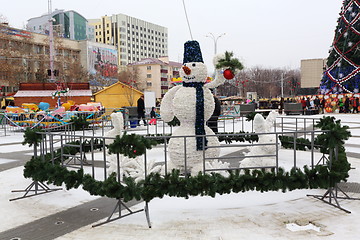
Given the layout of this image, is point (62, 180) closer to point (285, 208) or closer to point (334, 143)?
point (285, 208)

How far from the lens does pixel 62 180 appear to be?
19.0 ft

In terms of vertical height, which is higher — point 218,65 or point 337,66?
point 337,66

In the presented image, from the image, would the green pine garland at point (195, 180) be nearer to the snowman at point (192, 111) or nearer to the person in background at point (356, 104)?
the snowman at point (192, 111)

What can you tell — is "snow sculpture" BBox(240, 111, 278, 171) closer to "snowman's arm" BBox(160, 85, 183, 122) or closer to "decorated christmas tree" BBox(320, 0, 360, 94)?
"snowman's arm" BBox(160, 85, 183, 122)

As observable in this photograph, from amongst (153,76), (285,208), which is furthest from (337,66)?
(153,76)

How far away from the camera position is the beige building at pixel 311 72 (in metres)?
46.3

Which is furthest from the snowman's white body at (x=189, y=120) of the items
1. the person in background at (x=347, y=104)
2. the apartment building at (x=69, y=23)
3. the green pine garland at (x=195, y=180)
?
the apartment building at (x=69, y=23)

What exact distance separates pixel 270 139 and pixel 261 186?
2.41 meters

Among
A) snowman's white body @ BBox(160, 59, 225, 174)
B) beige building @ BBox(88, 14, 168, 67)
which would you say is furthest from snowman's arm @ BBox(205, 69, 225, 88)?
beige building @ BBox(88, 14, 168, 67)

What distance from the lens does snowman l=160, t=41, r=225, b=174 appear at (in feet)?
23.6

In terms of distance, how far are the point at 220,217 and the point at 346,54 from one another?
29.1 meters

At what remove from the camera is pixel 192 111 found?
732 cm

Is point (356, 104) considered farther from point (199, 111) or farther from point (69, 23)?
point (69, 23)

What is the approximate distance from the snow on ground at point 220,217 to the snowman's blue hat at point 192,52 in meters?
3.04
